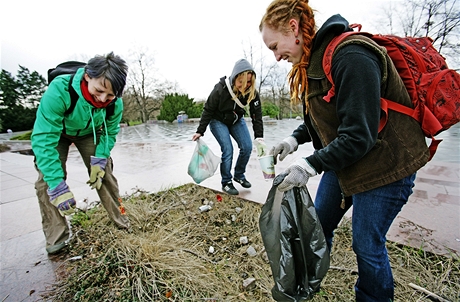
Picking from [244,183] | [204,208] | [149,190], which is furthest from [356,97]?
[149,190]

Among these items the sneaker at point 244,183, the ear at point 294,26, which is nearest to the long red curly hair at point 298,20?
the ear at point 294,26

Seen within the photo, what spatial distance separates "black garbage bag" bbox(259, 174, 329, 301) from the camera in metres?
1.17

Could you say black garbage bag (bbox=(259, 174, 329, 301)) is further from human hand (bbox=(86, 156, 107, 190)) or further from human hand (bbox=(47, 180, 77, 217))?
human hand (bbox=(86, 156, 107, 190))

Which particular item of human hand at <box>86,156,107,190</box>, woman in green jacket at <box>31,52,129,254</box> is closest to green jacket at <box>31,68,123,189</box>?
Result: woman in green jacket at <box>31,52,129,254</box>

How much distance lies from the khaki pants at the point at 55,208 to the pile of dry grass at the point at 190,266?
0.42 ft

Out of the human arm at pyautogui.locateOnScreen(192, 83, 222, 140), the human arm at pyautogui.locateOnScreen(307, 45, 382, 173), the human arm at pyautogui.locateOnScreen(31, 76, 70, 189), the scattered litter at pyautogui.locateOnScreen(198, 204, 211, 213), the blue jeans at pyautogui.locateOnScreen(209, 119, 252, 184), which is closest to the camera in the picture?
the human arm at pyautogui.locateOnScreen(307, 45, 382, 173)

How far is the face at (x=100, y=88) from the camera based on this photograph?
169cm

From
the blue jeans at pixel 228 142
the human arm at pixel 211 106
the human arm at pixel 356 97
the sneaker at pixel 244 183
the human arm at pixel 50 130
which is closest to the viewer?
the human arm at pixel 356 97

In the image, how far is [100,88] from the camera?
5.61ft

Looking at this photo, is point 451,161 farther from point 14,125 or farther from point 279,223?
point 14,125

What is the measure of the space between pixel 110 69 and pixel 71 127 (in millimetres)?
600

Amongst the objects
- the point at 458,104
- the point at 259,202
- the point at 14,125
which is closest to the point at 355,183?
the point at 458,104

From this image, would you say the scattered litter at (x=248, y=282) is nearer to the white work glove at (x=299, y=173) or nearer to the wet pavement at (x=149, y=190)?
the white work glove at (x=299, y=173)

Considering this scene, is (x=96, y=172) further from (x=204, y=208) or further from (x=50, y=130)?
(x=204, y=208)
